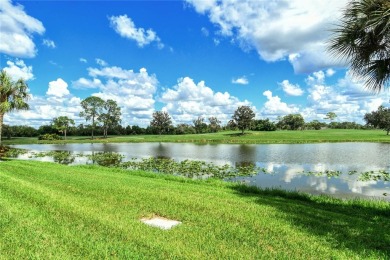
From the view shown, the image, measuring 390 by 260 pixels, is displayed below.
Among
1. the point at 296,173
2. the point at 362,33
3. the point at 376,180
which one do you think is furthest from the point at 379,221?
the point at 296,173

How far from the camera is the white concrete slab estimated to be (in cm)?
782

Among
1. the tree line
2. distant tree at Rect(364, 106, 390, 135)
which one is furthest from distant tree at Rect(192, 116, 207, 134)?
distant tree at Rect(364, 106, 390, 135)

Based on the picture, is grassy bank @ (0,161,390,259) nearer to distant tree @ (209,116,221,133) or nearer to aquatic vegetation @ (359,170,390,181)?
aquatic vegetation @ (359,170,390,181)

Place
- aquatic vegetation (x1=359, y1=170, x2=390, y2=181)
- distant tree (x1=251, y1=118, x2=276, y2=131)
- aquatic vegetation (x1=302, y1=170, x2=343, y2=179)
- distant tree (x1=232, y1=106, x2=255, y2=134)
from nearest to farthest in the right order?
aquatic vegetation (x1=359, y1=170, x2=390, y2=181) < aquatic vegetation (x1=302, y1=170, x2=343, y2=179) < distant tree (x1=232, y1=106, x2=255, y2=134) < distant tree (x1=251, y1=118, x2=276, y2=131)

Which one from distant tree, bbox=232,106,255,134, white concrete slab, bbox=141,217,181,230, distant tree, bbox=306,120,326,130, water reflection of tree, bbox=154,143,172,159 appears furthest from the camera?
distant tree, bbox=306,120,326,130

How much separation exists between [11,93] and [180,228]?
27435mm

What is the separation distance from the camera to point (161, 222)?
8188mm

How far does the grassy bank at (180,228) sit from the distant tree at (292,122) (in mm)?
141154

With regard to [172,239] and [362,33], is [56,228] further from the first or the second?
[362,33]

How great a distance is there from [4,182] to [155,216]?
296 inches

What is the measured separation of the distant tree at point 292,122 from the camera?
14638 cm

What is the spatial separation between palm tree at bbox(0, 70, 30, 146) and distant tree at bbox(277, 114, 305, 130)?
434 feet

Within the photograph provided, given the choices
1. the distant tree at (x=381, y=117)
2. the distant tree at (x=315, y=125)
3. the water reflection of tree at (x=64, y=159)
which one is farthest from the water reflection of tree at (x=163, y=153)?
the distant tree at (x=315, y=125)

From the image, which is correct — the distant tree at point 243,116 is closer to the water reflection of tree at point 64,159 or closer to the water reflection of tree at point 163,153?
the water reflection of tree at point 163,153
